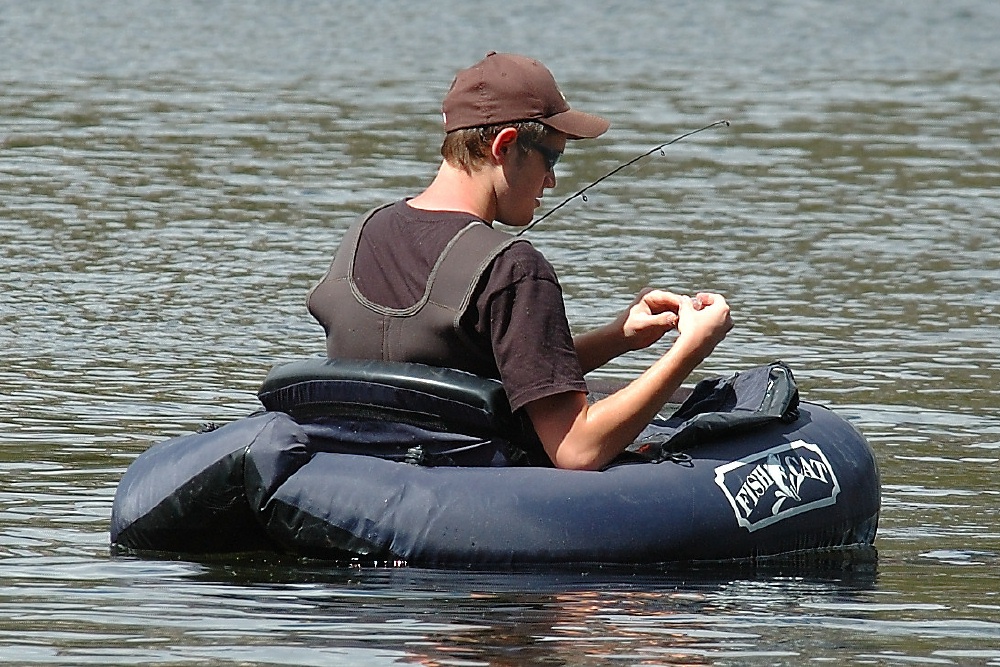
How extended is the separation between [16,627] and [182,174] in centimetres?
978

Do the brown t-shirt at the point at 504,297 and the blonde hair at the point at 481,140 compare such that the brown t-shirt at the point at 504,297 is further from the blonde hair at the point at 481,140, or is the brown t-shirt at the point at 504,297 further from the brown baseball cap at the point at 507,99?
the brown baseball cap at the point at 507,99

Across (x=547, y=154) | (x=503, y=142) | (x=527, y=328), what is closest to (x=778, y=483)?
(x=527, y=328)

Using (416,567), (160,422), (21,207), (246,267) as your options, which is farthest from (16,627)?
(21,207)

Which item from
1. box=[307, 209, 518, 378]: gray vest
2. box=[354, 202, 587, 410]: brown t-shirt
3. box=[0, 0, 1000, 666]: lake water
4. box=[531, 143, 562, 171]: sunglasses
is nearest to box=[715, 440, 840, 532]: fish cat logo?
box=[0, 0, 1000, 666]: lake water

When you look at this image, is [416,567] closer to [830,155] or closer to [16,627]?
[16,627]

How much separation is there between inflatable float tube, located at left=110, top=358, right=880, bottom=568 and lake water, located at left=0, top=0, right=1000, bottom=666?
0.09 meters

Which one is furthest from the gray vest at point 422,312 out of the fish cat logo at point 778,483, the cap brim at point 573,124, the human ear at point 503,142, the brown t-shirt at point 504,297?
the fish cat logo at point 778,483

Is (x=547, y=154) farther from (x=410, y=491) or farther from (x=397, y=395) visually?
(x=410, y=491)

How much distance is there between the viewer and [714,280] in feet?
35.9

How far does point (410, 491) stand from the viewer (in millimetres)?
5348

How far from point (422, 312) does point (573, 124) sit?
0.65 m

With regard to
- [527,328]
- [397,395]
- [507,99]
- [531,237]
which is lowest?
[531,237]

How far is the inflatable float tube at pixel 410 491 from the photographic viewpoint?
211 inches

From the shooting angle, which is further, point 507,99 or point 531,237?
point 531,237
